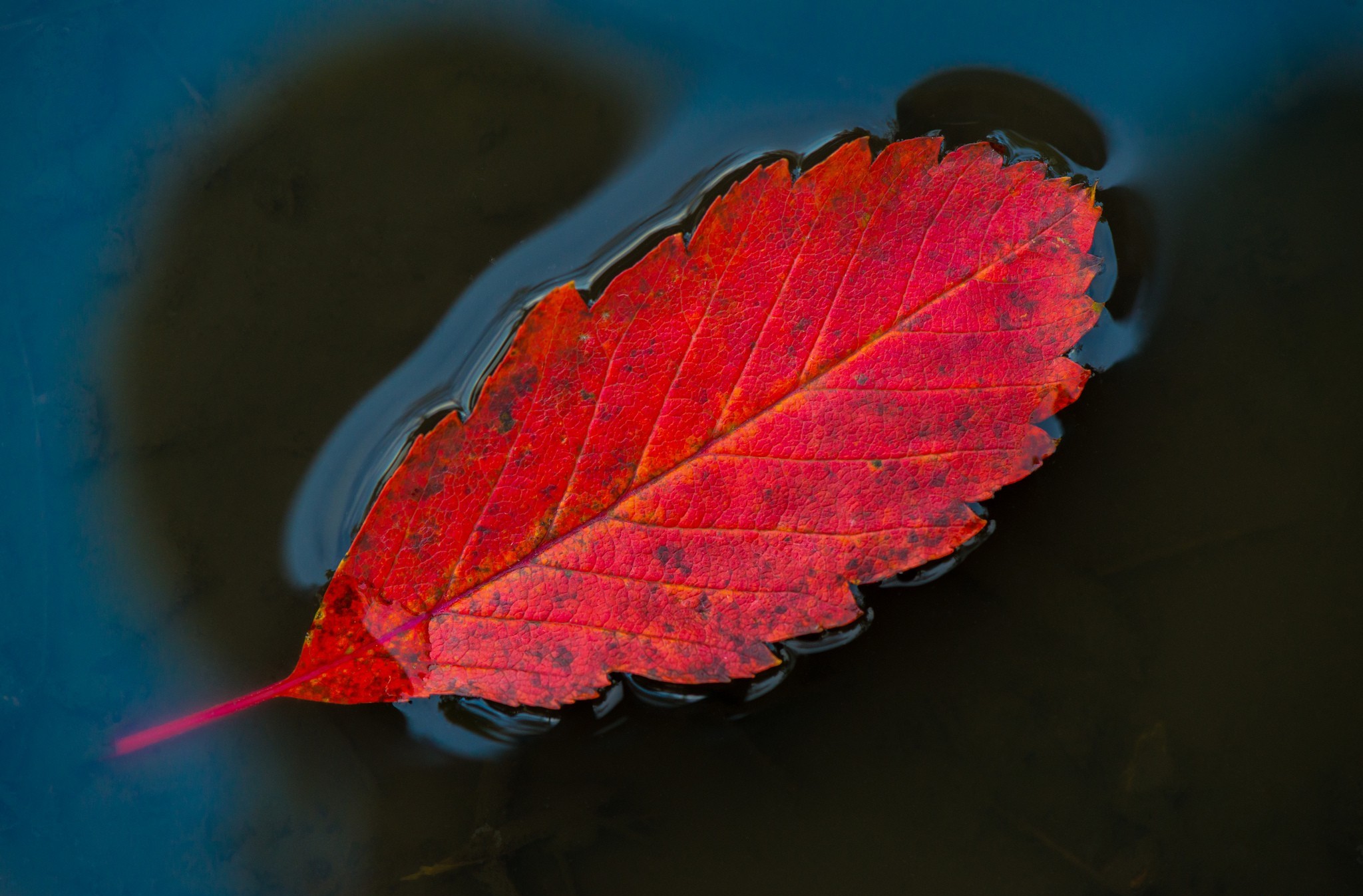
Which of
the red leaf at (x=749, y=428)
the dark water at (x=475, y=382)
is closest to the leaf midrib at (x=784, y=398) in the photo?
the red leaf at (x=749, y=428)

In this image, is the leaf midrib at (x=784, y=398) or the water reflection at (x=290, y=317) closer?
the leaf midrib at (x=784, y=398)

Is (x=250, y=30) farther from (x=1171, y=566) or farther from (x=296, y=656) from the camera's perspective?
(x=1171, y=566)

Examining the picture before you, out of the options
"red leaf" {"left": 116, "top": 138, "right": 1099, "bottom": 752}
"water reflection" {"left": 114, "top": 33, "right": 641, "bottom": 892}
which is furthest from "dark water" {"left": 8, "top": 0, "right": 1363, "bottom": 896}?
"red leaf" {"left": 116, "top": 138, "right": 1099, "bottom": 752}

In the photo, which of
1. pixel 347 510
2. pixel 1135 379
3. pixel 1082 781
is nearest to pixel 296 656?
pixel 347 510

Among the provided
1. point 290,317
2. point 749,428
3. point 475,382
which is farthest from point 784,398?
point 290,317

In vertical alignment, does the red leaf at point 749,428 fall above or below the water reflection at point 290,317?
below

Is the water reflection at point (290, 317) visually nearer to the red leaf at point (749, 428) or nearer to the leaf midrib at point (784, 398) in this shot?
the red leaf at point (749, 428)
